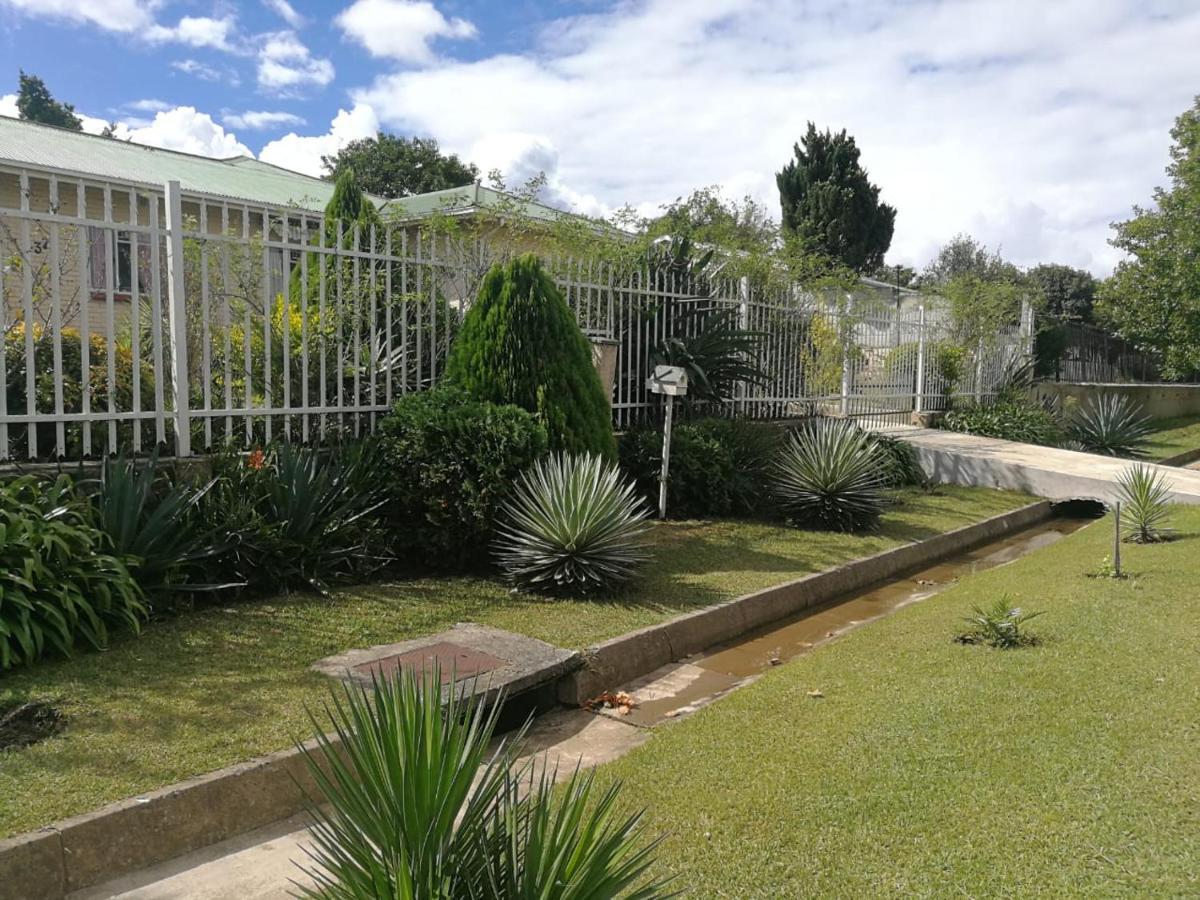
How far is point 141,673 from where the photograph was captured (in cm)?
454

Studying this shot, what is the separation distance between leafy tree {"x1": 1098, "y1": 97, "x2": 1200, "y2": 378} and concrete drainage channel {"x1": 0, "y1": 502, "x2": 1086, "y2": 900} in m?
15.4

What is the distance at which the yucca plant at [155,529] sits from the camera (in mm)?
5336

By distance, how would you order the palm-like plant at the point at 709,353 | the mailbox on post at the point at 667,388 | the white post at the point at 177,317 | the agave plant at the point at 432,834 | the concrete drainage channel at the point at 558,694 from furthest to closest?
the palm-like plant at the point at 709,353 < the mailbox on post at the point at 667,388 < the white post at the point at 177,317 < the concrete drainage channel at the point at 558,694 < the agave plant at the point at 432,834

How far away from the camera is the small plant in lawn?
5.44 m

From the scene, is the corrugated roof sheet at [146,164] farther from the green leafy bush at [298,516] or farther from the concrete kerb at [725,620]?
the concrete kerb at [725,620]

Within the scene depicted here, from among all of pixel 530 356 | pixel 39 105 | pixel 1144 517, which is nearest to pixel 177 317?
pixel 530 356

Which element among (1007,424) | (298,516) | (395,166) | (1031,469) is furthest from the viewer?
(395,166)

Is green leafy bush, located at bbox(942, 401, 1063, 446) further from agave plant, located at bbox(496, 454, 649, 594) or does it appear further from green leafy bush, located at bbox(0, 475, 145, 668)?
green leafy bush, located at bbox(0, 475, 145, 668)

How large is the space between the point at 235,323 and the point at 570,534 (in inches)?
133

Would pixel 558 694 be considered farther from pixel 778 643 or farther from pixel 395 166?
pixel 395 166

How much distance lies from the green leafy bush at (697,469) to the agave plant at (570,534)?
2.78 m

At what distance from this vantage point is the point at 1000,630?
5.43m

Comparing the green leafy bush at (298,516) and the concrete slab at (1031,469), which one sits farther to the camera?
the concrete slab at (1031,469)

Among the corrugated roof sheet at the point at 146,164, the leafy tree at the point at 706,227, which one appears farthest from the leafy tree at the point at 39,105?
the leafy tree at the point at 706,227
